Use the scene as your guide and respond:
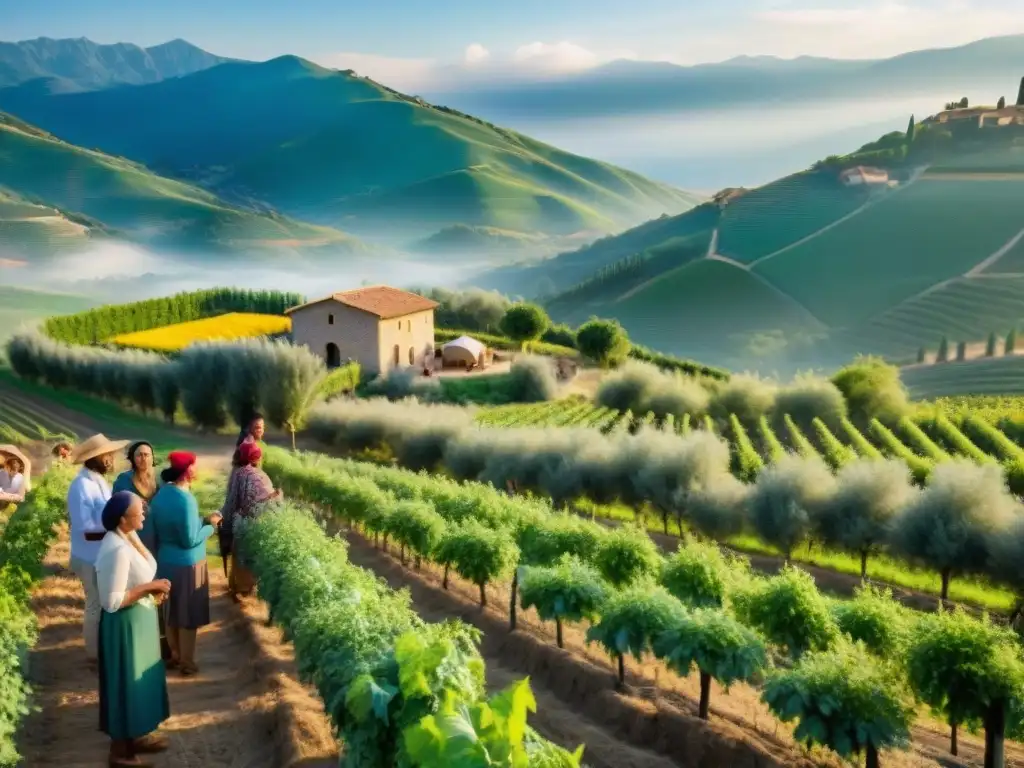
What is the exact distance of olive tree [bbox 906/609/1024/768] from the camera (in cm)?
973

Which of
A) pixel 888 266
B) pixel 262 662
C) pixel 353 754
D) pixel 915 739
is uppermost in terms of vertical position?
pixel 888 266

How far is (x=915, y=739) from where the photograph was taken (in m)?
11.9

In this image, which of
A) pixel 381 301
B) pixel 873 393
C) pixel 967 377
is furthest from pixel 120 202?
pixel 873 393

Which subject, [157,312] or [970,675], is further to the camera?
[157,312]

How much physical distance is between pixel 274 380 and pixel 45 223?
13368cm

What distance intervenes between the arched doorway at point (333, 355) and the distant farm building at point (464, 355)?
682 centimetres

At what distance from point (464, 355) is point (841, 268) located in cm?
8824

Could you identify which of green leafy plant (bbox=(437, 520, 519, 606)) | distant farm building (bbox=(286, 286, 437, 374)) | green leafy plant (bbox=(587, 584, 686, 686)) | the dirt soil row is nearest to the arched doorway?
distant farm building (bbox=(286, 286, 437, 374))

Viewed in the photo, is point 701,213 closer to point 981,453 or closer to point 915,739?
point 981,453

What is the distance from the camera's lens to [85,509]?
9500 mm

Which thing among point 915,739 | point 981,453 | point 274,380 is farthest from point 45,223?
point 915,739

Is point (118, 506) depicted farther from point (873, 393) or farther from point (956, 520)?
point (873, 393)

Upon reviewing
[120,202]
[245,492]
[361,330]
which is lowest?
[245,492]

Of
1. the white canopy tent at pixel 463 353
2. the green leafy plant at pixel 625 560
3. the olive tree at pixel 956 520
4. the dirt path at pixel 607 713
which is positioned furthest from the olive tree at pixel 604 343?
the dirt path at pixel 607 713
